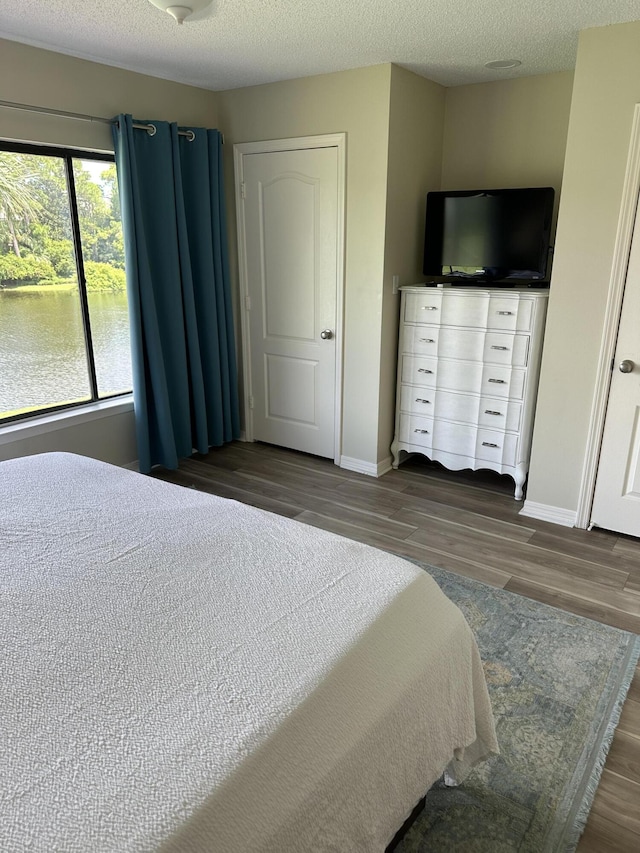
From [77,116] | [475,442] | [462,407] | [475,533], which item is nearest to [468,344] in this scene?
[462,407]

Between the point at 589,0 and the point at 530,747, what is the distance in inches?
111

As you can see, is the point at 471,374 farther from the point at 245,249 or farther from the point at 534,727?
the point at 534,727

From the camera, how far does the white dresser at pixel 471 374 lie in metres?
3.41

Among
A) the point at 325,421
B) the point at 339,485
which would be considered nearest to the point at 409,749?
the point at 339,485

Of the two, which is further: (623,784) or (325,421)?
(325,421)

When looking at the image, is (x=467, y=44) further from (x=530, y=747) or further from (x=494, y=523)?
(x=530, y=747)

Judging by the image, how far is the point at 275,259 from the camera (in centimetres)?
410

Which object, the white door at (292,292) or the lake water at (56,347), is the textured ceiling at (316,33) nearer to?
the white door at (292,292)

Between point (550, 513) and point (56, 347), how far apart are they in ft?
9.92

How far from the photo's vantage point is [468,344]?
11.8 ft

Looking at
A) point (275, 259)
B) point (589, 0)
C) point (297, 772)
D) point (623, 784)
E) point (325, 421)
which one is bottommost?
point (623, 784)

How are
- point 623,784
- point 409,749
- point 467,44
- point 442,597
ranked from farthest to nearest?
point 467,44, point 623,784, point 442,597, point 409,749

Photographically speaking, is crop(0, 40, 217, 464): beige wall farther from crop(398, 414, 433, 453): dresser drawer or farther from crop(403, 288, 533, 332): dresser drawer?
crop(403, 288, 533, 332): dresser drawer

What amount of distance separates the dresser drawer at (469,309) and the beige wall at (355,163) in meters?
0.26
